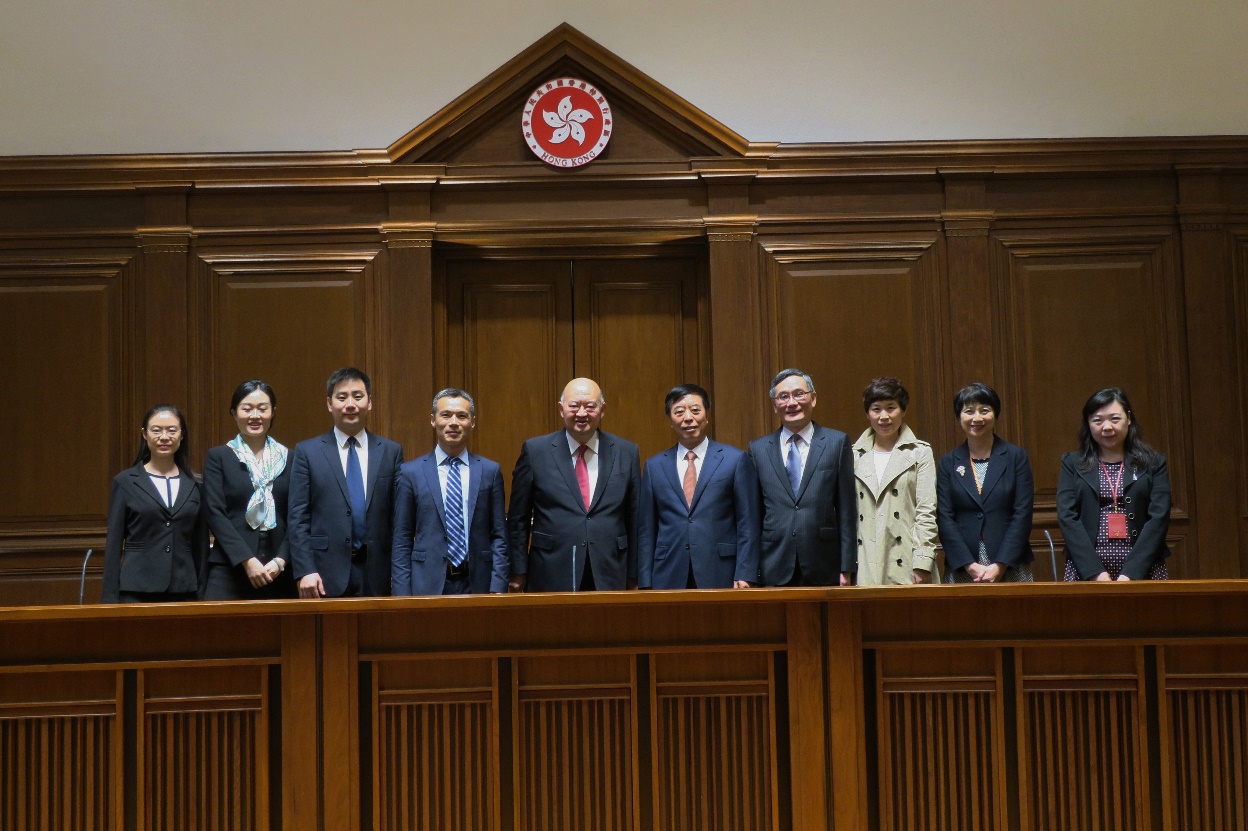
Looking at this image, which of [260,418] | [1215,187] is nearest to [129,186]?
[260,418]

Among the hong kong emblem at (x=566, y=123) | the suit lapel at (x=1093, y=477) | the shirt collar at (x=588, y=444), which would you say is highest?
the hong kong emblem at (x=566, y=123)

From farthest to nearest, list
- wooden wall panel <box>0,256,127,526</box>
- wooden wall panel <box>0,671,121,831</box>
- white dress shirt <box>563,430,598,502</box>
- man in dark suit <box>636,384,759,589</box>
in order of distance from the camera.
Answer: wooden wall panel <box>0,256,127,526</box> < white dress shirt <box>563,430,598,502</box> < man in dark suit <box>636,384,759,589</box> < wooden wall panel <box>0,671,121,831</box>

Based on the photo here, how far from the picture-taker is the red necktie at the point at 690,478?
424 centimetres

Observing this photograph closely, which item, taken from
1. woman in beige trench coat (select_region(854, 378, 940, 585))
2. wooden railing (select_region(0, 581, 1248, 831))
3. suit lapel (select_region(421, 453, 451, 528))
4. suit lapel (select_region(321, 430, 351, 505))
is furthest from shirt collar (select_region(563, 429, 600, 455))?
wooden railing (select_region(0, 581, 1248, 831))

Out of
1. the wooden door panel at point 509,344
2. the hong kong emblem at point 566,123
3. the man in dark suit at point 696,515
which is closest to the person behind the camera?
the man in dark suit at point 696,515

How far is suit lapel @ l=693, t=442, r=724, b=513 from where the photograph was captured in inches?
166

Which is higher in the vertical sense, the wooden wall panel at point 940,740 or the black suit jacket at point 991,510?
the black suit jacket at point 991,510

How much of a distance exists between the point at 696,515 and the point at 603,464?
39 centimetres

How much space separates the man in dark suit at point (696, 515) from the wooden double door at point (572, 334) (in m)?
1.72

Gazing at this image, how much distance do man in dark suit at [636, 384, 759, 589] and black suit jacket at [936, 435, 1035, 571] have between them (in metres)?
0.77

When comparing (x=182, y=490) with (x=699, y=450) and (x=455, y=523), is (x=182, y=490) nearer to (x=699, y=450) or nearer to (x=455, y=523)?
(x=455, y=523)

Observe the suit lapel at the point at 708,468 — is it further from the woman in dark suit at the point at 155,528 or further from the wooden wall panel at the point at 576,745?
the woman in dark suit at the point at 155,528

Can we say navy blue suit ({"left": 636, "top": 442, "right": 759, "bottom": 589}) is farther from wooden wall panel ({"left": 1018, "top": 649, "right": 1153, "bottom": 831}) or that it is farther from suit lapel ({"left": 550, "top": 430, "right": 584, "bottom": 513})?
wooden wall panel ({"left": 1018, "top": 649, "right": 1153, "bottom": 831})

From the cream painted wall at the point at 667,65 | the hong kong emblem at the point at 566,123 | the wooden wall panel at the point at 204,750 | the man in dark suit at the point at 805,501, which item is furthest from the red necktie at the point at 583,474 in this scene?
the cream painted wall at the point at 667,65
